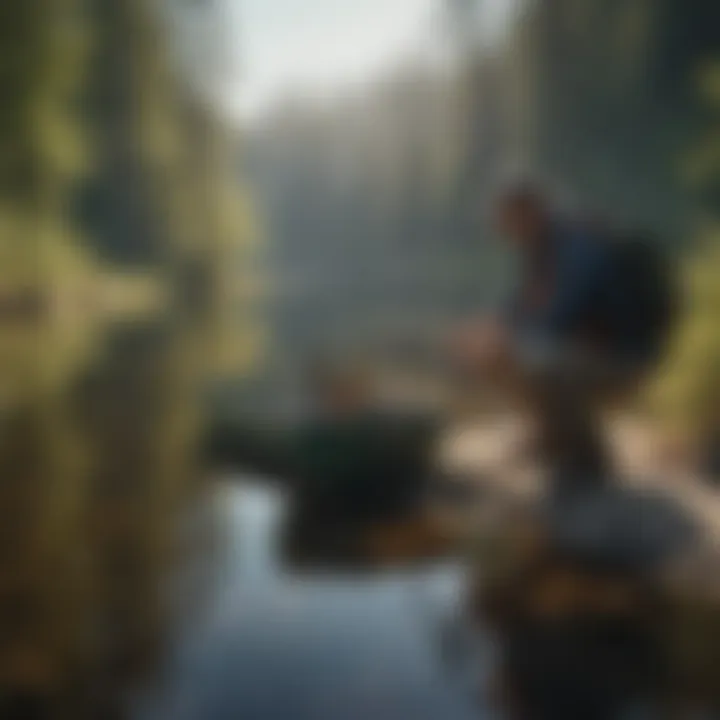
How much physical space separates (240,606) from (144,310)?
37cm

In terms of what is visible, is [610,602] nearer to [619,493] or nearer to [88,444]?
[619,493]

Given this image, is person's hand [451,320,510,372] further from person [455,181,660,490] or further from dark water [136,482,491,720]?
dark water [136,482,491,720]

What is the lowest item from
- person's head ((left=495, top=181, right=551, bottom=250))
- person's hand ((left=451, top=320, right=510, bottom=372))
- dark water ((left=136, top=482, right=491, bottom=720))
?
dark water ((left=136, top=482, right=491, bottom=720))

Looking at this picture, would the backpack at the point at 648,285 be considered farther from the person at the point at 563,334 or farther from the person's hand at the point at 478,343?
the person's hand at the point at 478,343

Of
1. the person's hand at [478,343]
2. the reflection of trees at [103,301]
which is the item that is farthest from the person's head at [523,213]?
the reflection of trees at [103,301]

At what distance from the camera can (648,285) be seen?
3.71 feet

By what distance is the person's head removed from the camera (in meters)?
1.14

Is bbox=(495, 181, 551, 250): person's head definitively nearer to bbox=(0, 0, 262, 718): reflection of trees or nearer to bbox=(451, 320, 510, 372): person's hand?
bbox=(451, 320, 510, 372): person's hand

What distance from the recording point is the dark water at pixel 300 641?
1.09 metres

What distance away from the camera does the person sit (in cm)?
114

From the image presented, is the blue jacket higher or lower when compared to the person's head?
lower

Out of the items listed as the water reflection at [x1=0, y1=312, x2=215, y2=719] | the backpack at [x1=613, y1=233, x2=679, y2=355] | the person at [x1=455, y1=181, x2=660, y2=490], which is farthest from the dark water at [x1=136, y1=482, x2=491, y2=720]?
the backpack at [x1=613, y1=233, x2=679, y2=355]

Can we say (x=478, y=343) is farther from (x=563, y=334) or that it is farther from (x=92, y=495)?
(x=92, y=495)

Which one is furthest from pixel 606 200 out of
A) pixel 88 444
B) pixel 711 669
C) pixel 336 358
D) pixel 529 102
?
pixel 88 444
